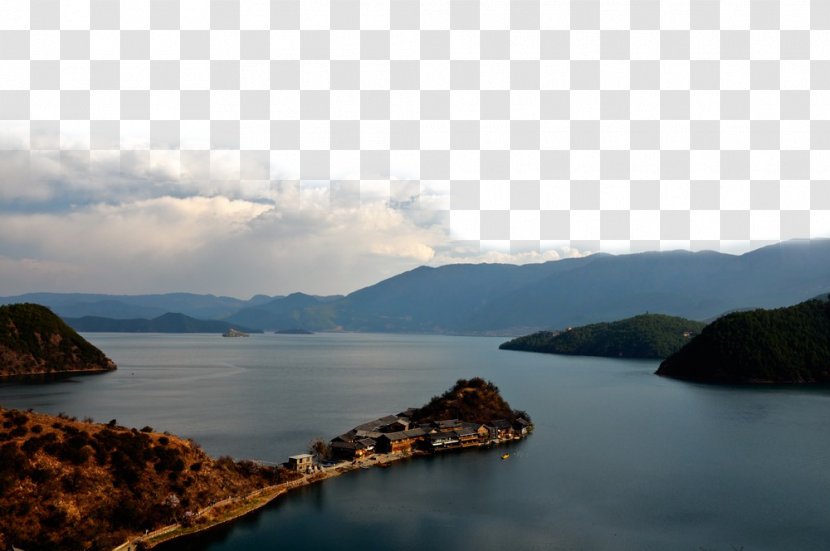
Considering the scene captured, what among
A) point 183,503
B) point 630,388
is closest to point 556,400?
point 630,388

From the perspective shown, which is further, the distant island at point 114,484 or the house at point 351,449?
the house at point 351,449

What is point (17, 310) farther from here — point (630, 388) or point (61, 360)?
point (630, 388)

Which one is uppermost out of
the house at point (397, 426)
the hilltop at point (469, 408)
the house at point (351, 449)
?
the hilltop at point (469, 408)

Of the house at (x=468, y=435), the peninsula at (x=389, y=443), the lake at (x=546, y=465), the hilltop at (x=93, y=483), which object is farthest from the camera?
the house at (x=468, y=435)


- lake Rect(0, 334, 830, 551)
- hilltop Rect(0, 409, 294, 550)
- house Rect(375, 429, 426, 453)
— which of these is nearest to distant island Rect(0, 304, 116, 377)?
lake Rect(0, 334, 830, 551)

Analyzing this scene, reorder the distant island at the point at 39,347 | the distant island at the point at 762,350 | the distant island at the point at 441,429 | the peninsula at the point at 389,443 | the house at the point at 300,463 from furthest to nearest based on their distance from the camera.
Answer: the distant island at the point at 39,347
the distant island at the point at 762,350
the distant island at the point at 441,429
the house at the point at 300,463
the peninsula at the point at 389,443

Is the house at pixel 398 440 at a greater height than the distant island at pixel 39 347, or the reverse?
the distant island at pixel 39 347

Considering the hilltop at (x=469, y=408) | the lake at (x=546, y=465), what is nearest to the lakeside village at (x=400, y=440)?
the hilltop at (x=469, y=408)

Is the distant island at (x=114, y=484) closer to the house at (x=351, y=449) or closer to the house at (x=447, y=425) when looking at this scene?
the house at (x=351, y=449)
